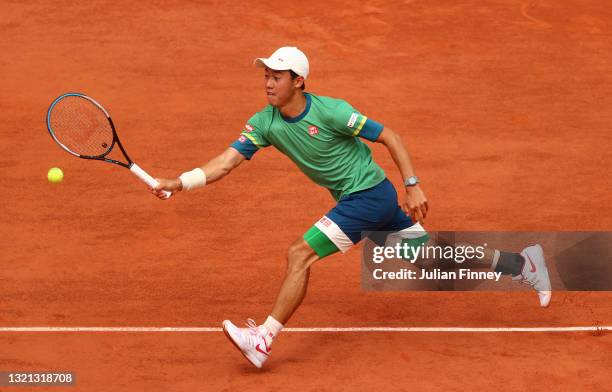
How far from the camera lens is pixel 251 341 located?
9625 millimetres

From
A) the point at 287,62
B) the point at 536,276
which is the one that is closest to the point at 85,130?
the point at 287,62

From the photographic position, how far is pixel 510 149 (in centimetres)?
1452

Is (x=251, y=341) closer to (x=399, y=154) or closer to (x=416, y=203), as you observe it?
(x=416, y=203)

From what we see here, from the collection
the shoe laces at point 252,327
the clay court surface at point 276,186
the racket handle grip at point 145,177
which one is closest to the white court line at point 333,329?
the clay court surface at point 276,186

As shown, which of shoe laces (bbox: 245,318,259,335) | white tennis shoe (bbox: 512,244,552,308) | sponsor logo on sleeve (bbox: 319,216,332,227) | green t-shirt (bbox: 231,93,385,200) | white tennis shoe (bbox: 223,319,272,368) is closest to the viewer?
white tennis shoe (bbox: 223,319,272,368)

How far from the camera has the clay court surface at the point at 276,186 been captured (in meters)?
10.1

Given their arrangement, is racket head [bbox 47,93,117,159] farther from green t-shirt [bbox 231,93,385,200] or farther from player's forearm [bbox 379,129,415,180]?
player's forearm [bbox 379,129,415,180]

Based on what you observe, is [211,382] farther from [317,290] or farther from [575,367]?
[575,367]

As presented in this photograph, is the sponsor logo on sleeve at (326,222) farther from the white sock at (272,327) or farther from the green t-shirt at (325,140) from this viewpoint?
the white sock at (272,327)

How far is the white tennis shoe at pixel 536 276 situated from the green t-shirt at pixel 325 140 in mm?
1481

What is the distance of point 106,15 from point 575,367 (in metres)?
10.5

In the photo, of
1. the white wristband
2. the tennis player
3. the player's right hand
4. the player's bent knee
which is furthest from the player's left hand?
the player's right hand

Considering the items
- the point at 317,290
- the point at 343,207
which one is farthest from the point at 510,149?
the point at 343,207

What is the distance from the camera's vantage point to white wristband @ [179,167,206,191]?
982 centimetres
